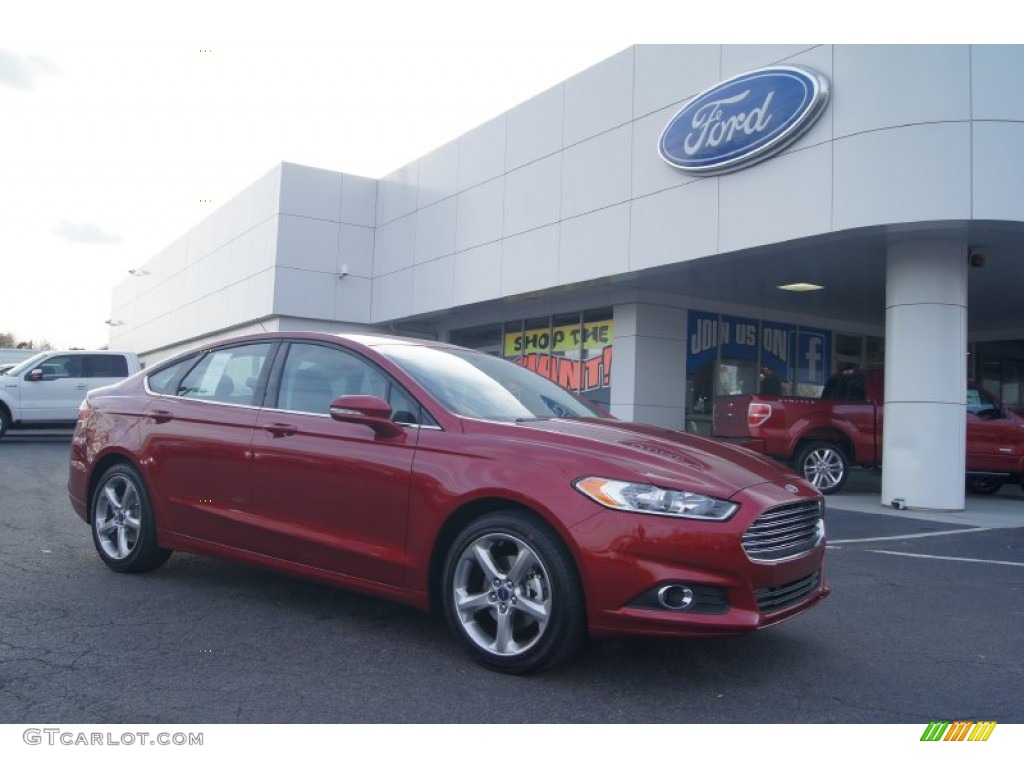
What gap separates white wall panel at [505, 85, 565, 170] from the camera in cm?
1627

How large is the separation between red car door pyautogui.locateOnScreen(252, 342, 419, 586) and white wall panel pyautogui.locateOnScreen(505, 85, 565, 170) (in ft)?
39.7

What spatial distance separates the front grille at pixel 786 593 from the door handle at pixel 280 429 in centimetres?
255

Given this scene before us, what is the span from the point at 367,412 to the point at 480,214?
47.9 ft

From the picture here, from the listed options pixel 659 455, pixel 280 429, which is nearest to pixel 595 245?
pixel 280 429

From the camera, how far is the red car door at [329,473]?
4.37 m

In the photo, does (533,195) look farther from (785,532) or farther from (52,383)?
(785,532)

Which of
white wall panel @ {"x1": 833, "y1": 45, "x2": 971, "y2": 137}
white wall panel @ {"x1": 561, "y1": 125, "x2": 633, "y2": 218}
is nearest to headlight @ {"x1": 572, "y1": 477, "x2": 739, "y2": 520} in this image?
white wall panel @ {"x1": 833, "y1": 45, "x2": 971, "y2": 137}

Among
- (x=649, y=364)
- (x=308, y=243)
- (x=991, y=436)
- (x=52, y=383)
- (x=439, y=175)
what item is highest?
(x=439, y=175)

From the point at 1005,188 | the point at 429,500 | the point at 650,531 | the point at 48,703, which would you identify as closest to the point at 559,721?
the point at 650,531

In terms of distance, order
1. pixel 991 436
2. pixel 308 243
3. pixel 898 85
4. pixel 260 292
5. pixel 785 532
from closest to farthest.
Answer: pixel 785 532, pixel 898 85, pixel 991 436, pixel 308 243, pixel 260 292

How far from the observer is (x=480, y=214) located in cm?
1845

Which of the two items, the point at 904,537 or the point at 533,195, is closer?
the point at 904,537

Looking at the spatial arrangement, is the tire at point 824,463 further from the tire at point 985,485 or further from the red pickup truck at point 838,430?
the tire at point 985,485

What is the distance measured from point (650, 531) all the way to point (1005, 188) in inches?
339
